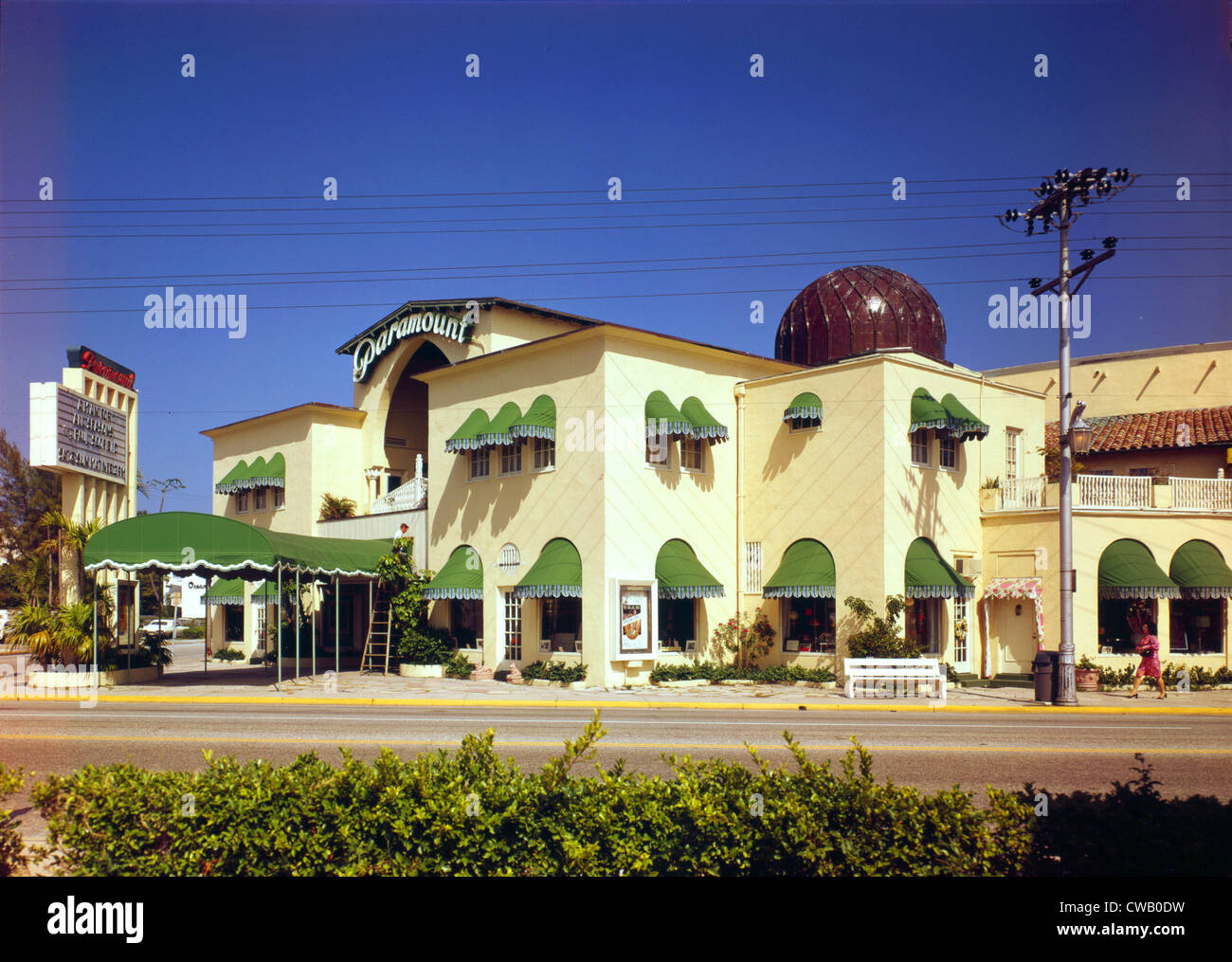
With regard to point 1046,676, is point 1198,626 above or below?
above

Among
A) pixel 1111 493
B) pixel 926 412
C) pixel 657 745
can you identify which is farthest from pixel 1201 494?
pixel 657 745

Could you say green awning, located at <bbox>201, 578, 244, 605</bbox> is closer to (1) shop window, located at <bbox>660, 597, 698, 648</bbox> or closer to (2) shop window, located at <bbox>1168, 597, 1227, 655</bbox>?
(1) shop window, located at <bbox>660, 597, 698, 648</bbox>

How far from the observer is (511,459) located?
89.0ft

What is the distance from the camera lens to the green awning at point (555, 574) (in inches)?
942

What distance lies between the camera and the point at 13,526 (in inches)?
2122

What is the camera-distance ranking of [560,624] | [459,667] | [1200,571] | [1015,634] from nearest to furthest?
[1200,571] < [560,624] < [1015,634] < [459,667]

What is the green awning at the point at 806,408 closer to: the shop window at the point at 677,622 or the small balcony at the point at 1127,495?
the shop window at the point at 677,622

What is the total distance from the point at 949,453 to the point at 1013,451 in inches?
134

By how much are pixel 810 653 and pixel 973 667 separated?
4733 millimetres

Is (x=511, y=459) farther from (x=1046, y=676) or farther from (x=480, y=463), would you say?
(x=1046, y=676)

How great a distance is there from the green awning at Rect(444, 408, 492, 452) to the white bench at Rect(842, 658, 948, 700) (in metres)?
11.4

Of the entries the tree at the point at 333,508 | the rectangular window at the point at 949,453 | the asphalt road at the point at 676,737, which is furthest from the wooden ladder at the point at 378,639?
the rectangular window at the point at 949,453
